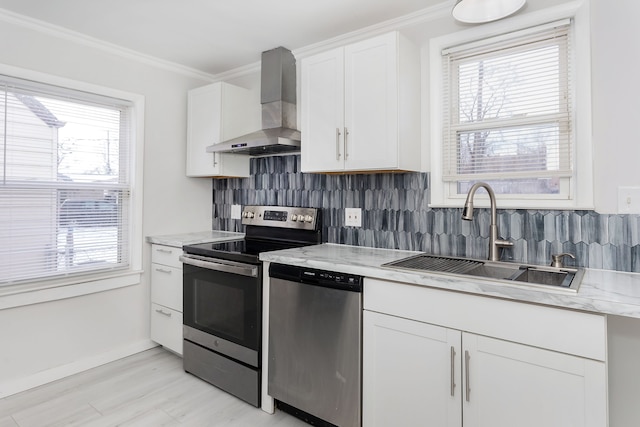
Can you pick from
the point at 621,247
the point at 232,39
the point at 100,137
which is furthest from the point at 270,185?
the point at 621,247

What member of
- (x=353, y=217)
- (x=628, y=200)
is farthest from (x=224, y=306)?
(x=628, y=200)

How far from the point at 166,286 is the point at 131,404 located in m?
0.88

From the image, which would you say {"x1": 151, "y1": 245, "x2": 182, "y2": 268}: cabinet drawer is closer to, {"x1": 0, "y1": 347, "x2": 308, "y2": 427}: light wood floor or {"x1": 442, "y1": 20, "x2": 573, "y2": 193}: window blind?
{"x1": 0, "y1": 347, "x2": 308, "y2": 427}: light wood floor

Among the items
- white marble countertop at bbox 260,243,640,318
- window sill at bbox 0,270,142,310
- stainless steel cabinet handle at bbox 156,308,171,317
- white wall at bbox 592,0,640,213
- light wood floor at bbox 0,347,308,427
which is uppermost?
white wall at bbox 592,0,640,213

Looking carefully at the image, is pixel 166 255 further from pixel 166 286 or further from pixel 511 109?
pixel 511 109

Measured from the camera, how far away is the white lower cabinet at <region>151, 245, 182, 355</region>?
276 centimetres

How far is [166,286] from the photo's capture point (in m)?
2.87

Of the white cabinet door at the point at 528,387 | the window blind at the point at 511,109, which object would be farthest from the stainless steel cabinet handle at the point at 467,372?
the window blind at the point at 511,109

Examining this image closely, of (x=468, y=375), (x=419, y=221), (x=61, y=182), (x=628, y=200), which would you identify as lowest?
(x=468, y=375)

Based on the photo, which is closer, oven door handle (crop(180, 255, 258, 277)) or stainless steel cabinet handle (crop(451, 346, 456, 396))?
stainless steel cabinet handle (crop(451, 346, 456, 396))

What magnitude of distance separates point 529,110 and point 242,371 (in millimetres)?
2201

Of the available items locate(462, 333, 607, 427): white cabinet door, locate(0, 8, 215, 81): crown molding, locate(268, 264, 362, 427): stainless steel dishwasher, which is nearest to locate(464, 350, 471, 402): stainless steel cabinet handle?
locate(462, 333, 607, 427): white cabinet door

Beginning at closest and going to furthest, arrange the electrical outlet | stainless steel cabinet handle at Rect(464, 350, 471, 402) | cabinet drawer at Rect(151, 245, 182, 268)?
1. stainless steel cabinet handle at Rect(464, 350, 471, 402)
2. the electrical outlet
3. cabinet drawer at Rect(151, 245, 182, 268)

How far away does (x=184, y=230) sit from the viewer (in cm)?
331
